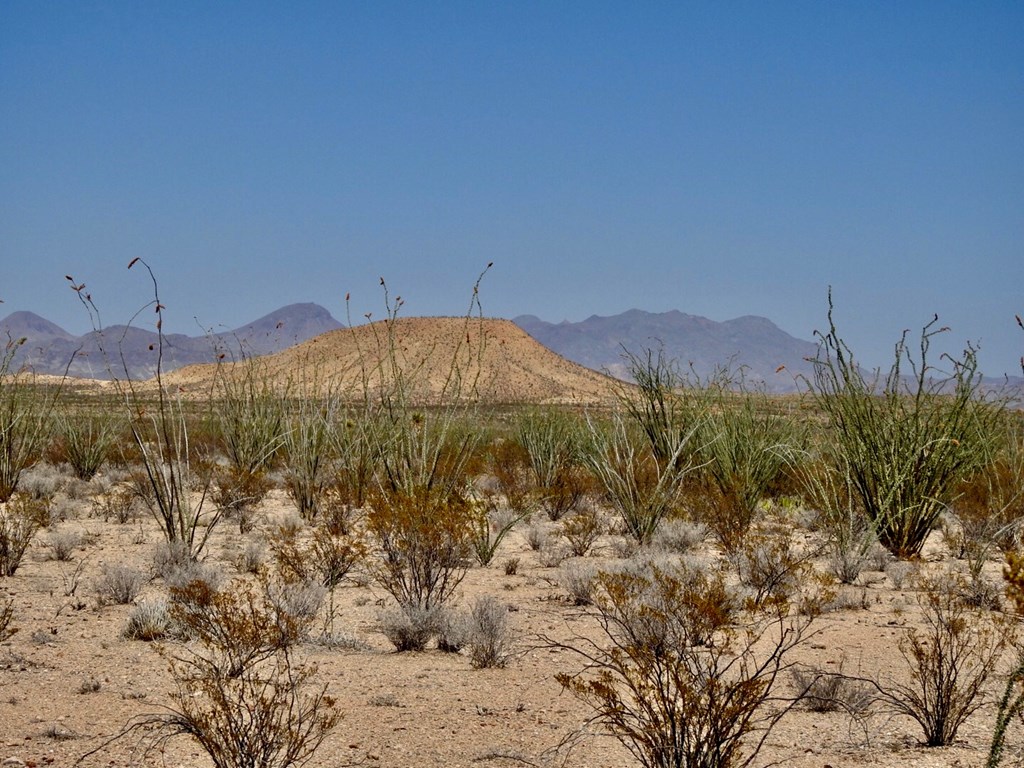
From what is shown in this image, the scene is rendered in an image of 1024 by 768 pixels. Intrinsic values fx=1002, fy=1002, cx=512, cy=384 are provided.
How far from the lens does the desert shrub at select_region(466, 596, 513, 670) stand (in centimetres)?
784

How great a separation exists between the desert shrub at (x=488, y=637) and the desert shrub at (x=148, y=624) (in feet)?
8.42

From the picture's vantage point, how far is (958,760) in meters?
5.76

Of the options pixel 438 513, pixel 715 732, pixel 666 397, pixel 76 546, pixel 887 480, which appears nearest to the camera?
pixel 715 732

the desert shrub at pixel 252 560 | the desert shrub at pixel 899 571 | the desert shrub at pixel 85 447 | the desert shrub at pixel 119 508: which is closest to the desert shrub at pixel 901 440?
the desert shrub at pixel 899 571

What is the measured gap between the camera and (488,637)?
314 inches

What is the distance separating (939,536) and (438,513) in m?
9.63

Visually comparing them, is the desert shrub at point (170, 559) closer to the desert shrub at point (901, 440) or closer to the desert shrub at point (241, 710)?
the desert shrub at point (241, 710)

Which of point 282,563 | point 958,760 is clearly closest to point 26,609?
point 282,563

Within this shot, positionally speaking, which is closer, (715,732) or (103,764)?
(715,732)

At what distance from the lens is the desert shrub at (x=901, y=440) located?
12180mm

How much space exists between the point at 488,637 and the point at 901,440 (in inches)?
266

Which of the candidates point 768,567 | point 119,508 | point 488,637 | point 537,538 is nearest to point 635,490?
point 537,538

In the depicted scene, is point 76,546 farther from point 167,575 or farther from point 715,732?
point 715,732

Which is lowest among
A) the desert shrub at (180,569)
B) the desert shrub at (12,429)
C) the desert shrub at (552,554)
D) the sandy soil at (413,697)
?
the sandy soil at (413,697)
